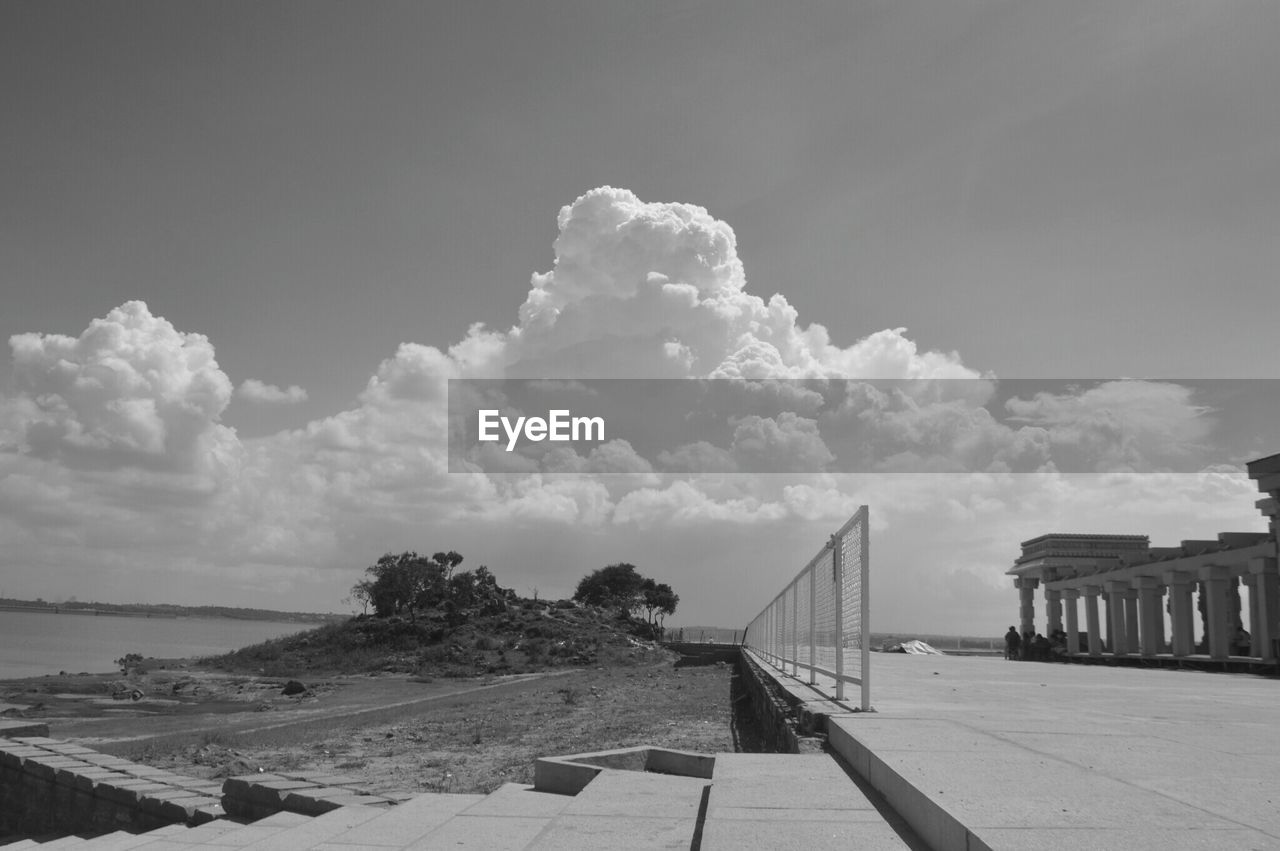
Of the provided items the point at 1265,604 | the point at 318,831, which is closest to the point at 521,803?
the point at 318,831

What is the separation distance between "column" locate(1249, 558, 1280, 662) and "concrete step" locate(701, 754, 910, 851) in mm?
19927

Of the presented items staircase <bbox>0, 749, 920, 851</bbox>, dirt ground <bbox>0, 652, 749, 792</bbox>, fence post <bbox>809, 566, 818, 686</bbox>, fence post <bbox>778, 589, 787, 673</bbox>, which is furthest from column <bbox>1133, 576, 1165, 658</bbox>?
staircase <bbox>0, 749, 920, 851</bbox>

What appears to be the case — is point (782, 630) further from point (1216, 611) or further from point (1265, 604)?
point (1216, 611)

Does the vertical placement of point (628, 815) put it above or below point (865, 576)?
below

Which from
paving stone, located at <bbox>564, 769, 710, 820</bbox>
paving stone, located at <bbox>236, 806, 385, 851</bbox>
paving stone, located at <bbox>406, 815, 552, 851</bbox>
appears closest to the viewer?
paving stone, located at <bbox>406, 815, 552, 851</bbox>

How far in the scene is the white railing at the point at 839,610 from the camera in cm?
657

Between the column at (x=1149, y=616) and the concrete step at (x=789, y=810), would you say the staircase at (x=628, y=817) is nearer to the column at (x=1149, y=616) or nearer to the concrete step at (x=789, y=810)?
the concrete step at (x=789, y=810)

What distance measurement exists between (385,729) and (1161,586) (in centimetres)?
Result: 2168

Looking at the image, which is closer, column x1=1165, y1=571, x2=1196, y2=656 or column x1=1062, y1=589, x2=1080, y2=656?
column x1=1165, y1=571, x2=1196, y2=656

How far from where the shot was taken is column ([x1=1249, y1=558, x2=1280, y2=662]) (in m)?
20.9

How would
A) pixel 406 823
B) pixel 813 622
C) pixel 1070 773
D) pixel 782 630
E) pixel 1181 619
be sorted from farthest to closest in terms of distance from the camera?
pixel 1181 619 → pixel 782 630 → pixel 813 622 → pixel 406 823 → pixel 1070 773

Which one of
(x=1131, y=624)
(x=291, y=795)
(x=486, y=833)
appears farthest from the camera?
(x=1131, y=624)

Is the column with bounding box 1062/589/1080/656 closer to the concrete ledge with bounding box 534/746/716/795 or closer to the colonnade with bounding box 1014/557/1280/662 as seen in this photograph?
the colonnade with bounding box 1014/557/1280/662

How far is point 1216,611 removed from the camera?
75.5ft
